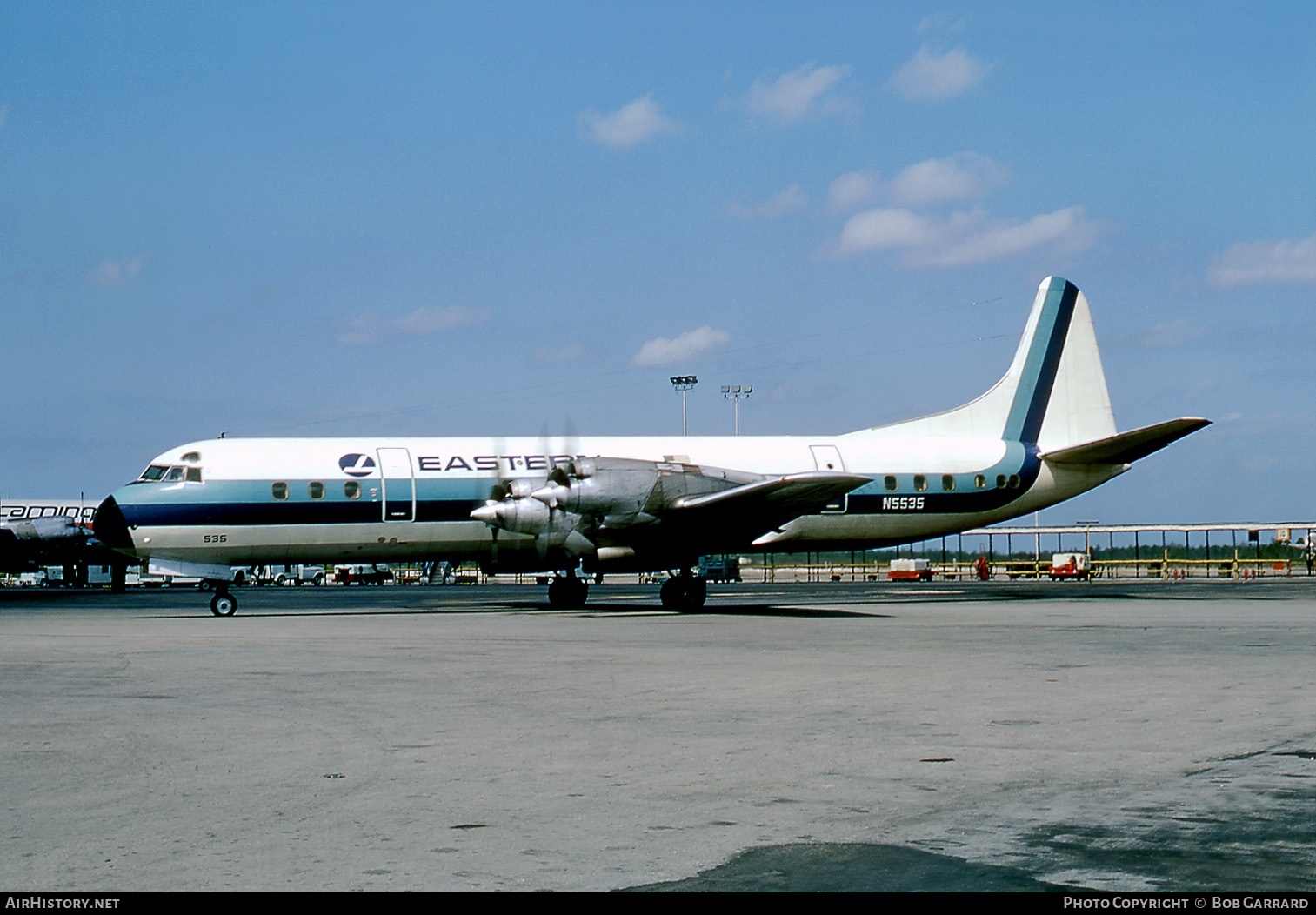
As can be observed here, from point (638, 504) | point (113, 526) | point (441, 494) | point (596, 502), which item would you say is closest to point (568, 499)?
point (596, 502)

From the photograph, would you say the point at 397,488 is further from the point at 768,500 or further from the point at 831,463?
the point at 831,463

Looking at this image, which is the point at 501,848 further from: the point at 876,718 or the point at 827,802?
the point at 876,718

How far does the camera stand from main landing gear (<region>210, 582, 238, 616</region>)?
97.8ft

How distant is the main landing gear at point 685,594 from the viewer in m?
30.8

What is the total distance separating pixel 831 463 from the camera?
33.9 meters

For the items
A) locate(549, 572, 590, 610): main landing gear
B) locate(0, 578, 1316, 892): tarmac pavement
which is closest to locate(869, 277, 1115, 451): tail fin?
locate(549, 572, 590, 610): main landing gear

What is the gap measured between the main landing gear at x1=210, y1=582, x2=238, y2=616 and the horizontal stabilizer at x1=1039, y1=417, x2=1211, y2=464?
22444 mm

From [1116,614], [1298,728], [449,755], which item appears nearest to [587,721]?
[449,755]

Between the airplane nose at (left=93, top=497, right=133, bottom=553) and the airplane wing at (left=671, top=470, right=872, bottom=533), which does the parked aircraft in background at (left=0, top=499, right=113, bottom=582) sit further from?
the airplane wing at (left=671, top=470, right=872, bottom=533)

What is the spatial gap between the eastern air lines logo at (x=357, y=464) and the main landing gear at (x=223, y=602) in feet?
13.0

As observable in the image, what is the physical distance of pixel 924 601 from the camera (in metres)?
35.2

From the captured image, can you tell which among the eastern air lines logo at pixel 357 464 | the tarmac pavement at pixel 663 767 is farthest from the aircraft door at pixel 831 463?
the tarmac pavement at pixel 663 767

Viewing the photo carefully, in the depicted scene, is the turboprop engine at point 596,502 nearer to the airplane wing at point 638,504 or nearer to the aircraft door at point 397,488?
the airplane wing at point 638,504

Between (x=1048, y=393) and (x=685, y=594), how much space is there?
1395 cm
